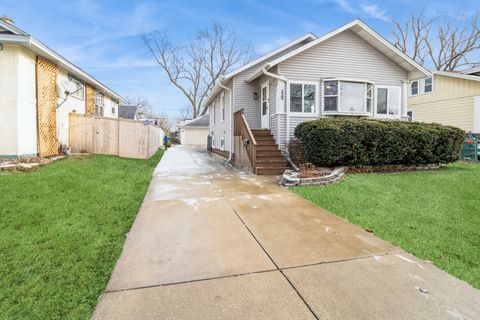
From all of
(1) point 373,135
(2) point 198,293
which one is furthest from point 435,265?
(1) point 373,135

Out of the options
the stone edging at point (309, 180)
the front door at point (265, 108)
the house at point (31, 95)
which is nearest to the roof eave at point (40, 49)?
the house at point (31, 95)

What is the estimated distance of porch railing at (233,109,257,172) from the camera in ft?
31.2

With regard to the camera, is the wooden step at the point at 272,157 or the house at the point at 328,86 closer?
the wooden step at the point at 272,157

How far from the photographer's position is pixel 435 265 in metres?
3.01

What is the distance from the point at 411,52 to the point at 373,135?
28.8m

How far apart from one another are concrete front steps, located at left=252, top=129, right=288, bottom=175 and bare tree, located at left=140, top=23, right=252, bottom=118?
27093 millimetres

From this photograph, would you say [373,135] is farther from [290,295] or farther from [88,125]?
[88,125]

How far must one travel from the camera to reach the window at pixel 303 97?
1079 centimetres

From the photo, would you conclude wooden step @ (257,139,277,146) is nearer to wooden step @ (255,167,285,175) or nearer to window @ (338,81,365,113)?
wooden step @ (255,167,285,175)

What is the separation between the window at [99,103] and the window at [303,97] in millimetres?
11139

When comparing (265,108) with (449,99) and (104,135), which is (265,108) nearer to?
(104,135)

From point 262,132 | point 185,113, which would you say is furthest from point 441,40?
point 185,113

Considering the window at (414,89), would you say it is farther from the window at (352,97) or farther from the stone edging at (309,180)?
the stone edging at (309,180)

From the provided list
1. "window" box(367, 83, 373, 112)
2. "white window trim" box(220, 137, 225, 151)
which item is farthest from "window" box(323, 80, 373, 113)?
"white window trim" box(220, 137, 225, 151)
